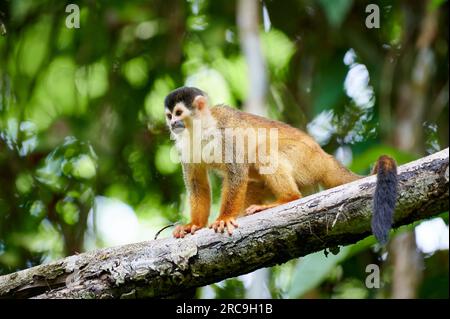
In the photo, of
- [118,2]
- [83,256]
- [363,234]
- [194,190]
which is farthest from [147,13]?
[363,234]

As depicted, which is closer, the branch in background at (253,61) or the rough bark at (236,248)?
the rough bark at (236,248)

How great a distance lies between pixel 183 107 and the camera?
5121 mm

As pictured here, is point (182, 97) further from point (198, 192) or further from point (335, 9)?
point (335, 9)

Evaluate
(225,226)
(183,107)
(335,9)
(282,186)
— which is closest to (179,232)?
(225,226)

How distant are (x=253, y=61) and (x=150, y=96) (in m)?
2.21

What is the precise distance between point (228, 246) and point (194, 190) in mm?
1560

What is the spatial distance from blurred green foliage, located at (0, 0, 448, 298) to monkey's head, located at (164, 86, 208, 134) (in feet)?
5.59

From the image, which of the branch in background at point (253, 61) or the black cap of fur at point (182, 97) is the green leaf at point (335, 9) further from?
the black cap of fur at point (182, 97)

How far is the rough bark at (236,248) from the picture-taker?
3.29 meters

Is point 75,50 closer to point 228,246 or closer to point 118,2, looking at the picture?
point 118,2

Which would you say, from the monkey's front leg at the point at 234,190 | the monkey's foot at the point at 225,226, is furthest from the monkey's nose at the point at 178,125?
the monkey's foot at the point at 225,226

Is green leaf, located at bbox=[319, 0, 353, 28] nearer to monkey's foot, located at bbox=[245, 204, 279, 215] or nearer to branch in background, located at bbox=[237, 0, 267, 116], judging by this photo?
branch in background, located at bbox=[237, 0, 267, 116]

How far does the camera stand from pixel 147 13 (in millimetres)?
7660

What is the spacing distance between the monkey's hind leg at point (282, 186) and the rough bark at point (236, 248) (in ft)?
3.62
